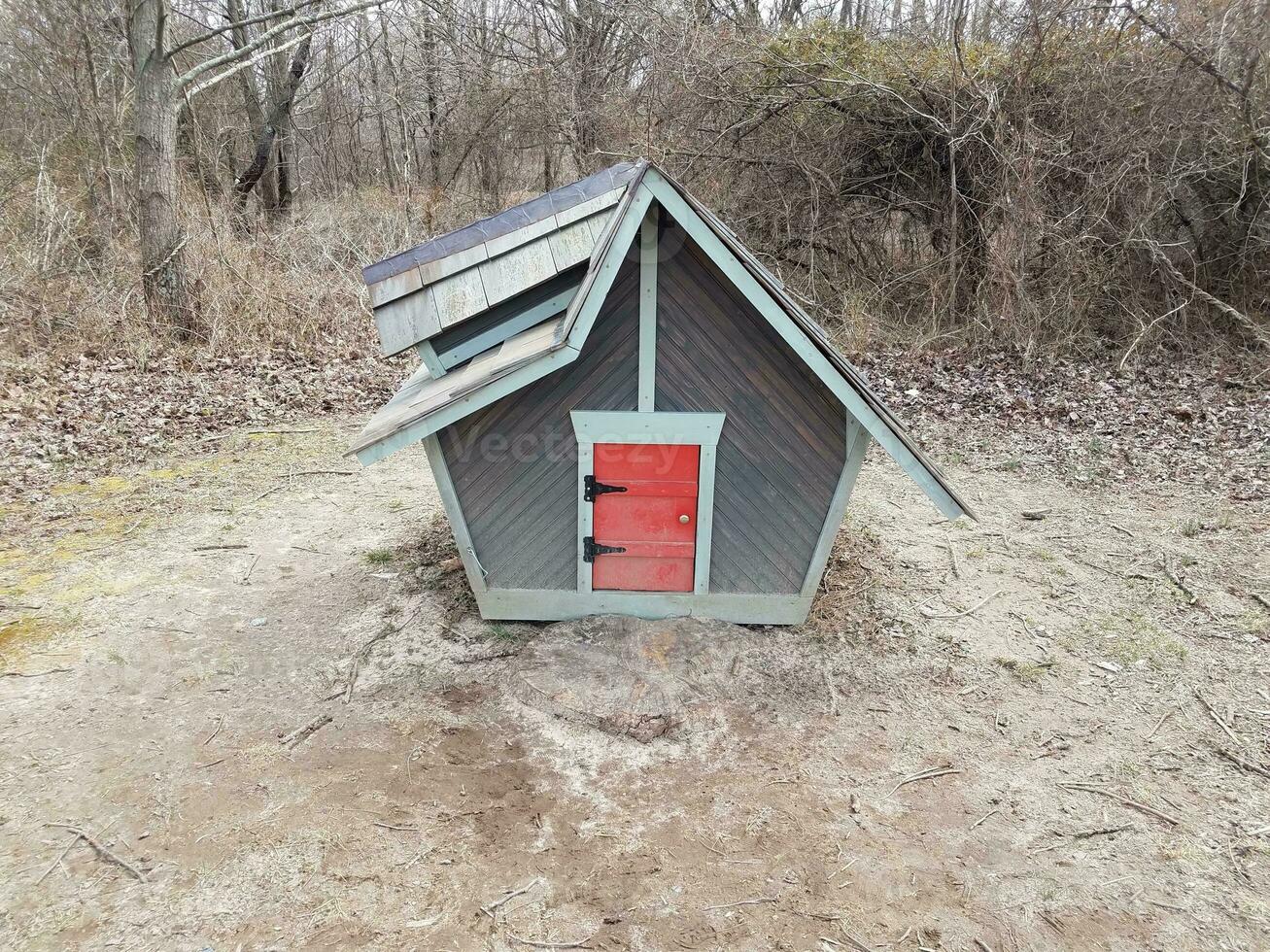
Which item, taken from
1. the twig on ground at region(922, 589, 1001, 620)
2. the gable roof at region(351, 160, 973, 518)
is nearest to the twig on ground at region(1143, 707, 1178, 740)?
the twig on ground at region(922, 589, 1001, 620)

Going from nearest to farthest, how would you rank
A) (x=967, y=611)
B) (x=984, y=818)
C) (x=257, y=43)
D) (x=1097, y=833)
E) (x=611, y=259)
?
(x=1097, y=833) < (x=984, y=818) < (x=611, y=259) < (x=967, y=611) < (x=257, y=43)

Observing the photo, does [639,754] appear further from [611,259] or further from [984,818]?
[611,259]

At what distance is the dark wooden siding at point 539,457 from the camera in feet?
15.6

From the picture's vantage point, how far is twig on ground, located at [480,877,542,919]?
11.1 feet

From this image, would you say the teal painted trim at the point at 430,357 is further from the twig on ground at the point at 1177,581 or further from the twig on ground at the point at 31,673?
the twig on ground at the point at 1177,581

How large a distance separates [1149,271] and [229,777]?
37.5ft

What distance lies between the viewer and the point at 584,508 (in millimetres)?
5051

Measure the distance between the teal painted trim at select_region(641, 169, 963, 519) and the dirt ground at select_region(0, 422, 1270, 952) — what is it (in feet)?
4.66

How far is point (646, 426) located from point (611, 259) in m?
1.16

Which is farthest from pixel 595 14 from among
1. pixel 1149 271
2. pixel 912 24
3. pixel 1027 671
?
pixel 1027 671

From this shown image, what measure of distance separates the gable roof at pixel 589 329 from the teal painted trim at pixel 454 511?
1.24 ft

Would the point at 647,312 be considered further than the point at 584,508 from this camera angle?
No

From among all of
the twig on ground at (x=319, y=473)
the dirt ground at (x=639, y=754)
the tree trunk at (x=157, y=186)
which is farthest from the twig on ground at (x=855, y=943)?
the tree trunk at (x=157, y=186)

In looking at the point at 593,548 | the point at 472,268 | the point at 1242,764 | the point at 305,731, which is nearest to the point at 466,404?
the point at 472,268
